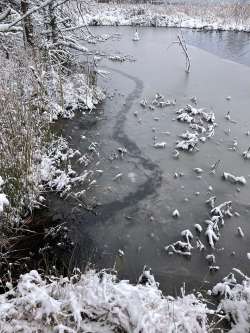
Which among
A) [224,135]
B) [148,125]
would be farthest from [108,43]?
[224,135]

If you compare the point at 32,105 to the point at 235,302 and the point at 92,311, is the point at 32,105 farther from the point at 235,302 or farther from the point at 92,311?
the point at 235,302

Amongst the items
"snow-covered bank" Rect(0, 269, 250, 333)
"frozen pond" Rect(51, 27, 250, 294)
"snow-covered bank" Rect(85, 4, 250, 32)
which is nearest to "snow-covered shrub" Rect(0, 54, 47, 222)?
"frozen pond" Rect(51, 27, 250, 294)

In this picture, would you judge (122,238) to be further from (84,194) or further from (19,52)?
(19,52)

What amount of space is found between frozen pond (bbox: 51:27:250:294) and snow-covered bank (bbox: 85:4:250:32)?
1303 cm

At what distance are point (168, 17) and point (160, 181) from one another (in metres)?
23.1

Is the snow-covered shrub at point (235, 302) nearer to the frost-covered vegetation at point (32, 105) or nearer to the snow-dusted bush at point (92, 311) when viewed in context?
the snow-dusted bush at point (92, 311)

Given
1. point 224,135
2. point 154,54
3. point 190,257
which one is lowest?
point 190,257

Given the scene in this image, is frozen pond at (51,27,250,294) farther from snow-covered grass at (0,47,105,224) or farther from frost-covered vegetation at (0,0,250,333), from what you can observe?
snow-covered grass at (0,47,105,224)

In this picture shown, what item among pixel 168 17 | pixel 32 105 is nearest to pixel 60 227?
pixel 32 105

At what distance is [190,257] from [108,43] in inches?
598

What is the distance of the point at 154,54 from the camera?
1659 cm

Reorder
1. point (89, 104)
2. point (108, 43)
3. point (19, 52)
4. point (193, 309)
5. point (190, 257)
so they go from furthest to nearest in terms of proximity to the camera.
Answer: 1. point (108, 43)
2. point (89, 104)
3. point (19, 52)
4. point (190, 257)
5. point (193, 309)

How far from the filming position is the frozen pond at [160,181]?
16.4ft

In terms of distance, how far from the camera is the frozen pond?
16.4 feet
